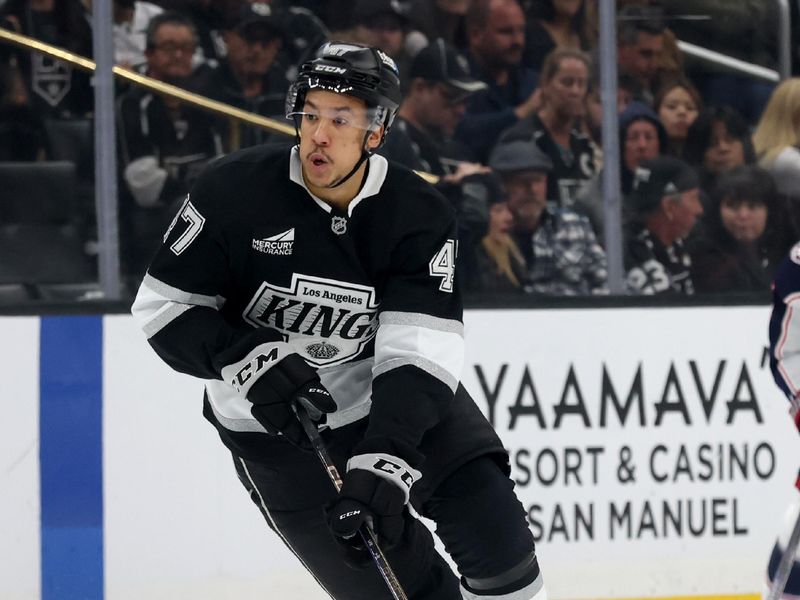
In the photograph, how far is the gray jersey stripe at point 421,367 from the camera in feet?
8.43

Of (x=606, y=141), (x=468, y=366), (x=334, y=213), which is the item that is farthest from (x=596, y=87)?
(x=334, y=213)

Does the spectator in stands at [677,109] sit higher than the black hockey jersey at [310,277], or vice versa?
the spectator in stands at [677,109]

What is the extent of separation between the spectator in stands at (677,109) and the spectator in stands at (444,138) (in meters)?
0.52

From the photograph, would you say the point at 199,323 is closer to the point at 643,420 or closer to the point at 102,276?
the point at 102,276

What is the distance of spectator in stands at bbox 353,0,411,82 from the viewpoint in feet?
13.0

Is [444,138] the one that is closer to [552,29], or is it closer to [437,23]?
[437,23]

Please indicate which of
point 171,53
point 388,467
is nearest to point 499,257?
point 171,53

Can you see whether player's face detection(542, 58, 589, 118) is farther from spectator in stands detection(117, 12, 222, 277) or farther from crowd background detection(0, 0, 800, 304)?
spectator in stands detection(117, 12, 222, 277)

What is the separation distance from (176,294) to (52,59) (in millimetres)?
1450

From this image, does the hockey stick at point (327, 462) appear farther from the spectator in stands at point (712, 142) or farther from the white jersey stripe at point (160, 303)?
the spectator in stands at point (712, 142)

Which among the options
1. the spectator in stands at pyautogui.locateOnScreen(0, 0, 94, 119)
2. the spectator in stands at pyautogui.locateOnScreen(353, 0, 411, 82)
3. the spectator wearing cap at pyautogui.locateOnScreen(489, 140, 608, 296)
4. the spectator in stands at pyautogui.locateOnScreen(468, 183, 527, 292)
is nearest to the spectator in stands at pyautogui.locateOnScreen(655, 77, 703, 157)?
the spectator wearing cap at pyautogui.locateOnScreen(489, 140, 608, 296)

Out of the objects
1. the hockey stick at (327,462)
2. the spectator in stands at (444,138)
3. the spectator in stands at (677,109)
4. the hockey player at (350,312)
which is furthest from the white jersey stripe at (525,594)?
the spectator in stands at (677,109)

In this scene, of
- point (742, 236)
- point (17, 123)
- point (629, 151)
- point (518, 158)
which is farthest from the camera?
point (742, 236)

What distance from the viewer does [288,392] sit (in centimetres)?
249
